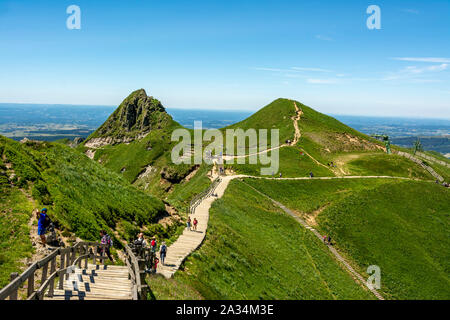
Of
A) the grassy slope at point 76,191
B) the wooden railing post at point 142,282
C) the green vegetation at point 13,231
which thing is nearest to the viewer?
the wooden railing post at point 142,282

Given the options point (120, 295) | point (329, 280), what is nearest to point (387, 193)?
point (329, 280)

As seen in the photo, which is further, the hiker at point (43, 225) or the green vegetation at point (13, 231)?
the hiker at point (43, 225)

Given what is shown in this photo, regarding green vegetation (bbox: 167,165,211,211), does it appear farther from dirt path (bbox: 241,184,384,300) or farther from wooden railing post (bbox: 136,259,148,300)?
wooden railing post (bbox: 136,259,148,300)

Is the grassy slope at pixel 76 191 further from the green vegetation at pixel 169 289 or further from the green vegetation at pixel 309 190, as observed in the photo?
the green vegetation at pixel 309 190

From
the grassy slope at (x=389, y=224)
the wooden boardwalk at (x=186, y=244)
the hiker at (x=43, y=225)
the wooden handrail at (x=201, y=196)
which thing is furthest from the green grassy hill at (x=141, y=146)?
the hiker at (x=43, y=225)

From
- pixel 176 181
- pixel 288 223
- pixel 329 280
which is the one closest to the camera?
pixel 329 280

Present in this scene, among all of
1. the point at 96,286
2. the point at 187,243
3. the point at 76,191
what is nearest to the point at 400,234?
the point at 187,243
